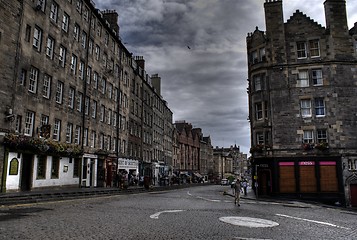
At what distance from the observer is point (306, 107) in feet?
107

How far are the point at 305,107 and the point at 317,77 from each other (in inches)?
133

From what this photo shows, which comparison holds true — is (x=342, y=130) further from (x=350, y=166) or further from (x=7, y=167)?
(x=7, y=167)

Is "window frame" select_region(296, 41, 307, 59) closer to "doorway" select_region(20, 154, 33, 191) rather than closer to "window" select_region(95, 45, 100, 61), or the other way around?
"window" select_region(95, 45, 100, 61)

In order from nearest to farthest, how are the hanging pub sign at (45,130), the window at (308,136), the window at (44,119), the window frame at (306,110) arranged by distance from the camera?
the hanging pub sign at (45,130) < the window at (44,119) < the window at (308,136) < the window frame at (306,110)

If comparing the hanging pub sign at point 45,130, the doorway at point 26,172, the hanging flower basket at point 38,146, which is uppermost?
the hanging pub sign at point 45,130

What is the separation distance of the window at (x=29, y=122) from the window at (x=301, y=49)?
26.4 metres

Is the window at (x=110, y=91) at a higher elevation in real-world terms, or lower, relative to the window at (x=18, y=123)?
higher

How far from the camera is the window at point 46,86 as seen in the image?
25212 mm

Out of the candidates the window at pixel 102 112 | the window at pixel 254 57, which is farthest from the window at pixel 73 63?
the window at pixel 254 57

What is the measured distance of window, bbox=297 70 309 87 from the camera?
32.9 meters

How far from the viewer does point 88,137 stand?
32.8m

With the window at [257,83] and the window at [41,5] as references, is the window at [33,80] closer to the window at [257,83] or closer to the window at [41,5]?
the window at [41,5]

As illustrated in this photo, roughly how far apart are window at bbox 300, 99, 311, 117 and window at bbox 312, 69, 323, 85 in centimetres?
205

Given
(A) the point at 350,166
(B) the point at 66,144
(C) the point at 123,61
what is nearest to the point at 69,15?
(B) the point at 66,144
